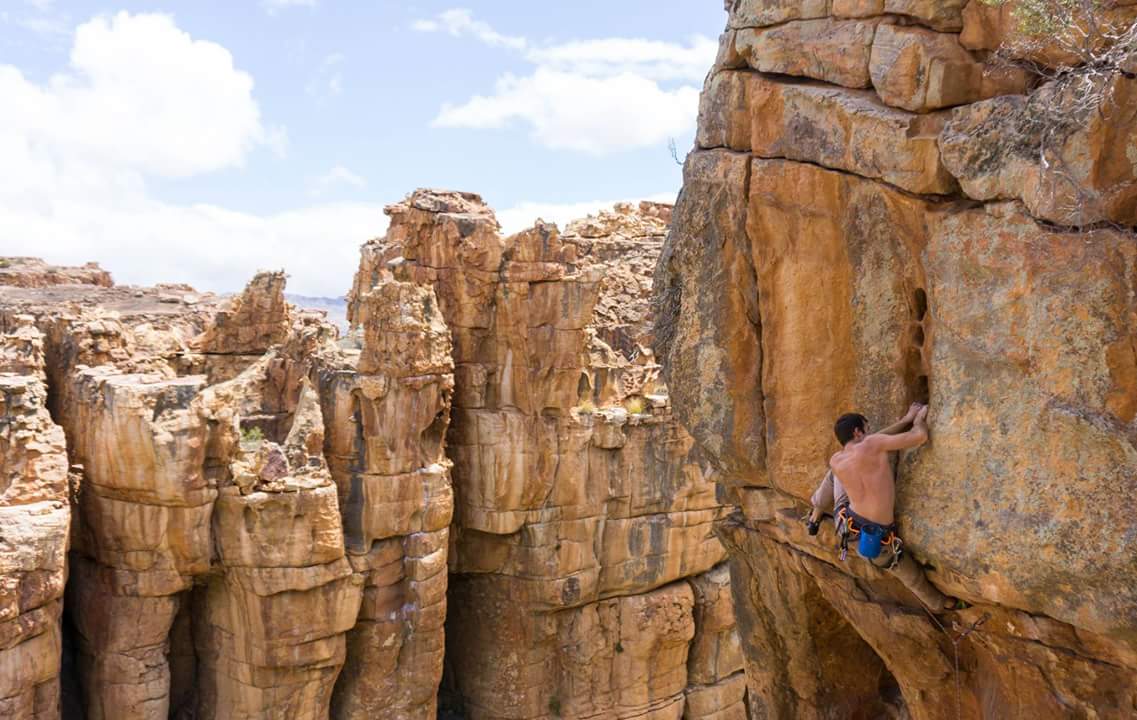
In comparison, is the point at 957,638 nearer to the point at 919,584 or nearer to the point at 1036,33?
the point at 919,584

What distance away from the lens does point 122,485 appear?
14453 millimetres

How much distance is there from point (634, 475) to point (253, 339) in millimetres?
7475

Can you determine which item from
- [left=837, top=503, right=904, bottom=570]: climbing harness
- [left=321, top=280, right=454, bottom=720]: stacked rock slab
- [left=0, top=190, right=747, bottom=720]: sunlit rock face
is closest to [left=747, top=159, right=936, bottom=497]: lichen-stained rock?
[left=837, top=503, right=904, bottom=570]: climbing harness

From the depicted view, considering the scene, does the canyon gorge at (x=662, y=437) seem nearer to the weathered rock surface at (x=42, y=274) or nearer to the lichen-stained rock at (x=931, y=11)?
the lichen-stained rock at (x=931, y=11)

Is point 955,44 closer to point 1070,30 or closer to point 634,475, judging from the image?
point 1070,30

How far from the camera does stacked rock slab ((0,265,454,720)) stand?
13.8 m

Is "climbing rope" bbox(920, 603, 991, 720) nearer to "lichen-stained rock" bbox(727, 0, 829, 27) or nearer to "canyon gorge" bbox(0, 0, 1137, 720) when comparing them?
"canyon gorge" bbox(0, 0, 1137, 720)

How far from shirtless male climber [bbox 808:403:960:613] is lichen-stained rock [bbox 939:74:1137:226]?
5.08ft

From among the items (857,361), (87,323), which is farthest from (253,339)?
(857,361)

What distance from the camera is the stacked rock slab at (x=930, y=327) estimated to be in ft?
17.9

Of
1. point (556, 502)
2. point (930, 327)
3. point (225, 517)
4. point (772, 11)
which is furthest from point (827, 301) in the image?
point (556, 502)

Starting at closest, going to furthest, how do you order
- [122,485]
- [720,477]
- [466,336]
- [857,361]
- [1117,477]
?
1. [1117,477]
2. [857,361]
3. [720,477]
4. [122,485]
5. [466,336]

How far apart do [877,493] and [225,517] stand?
11111 mm

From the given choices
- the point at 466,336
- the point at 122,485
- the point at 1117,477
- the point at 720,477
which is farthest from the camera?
the point at 466,336
